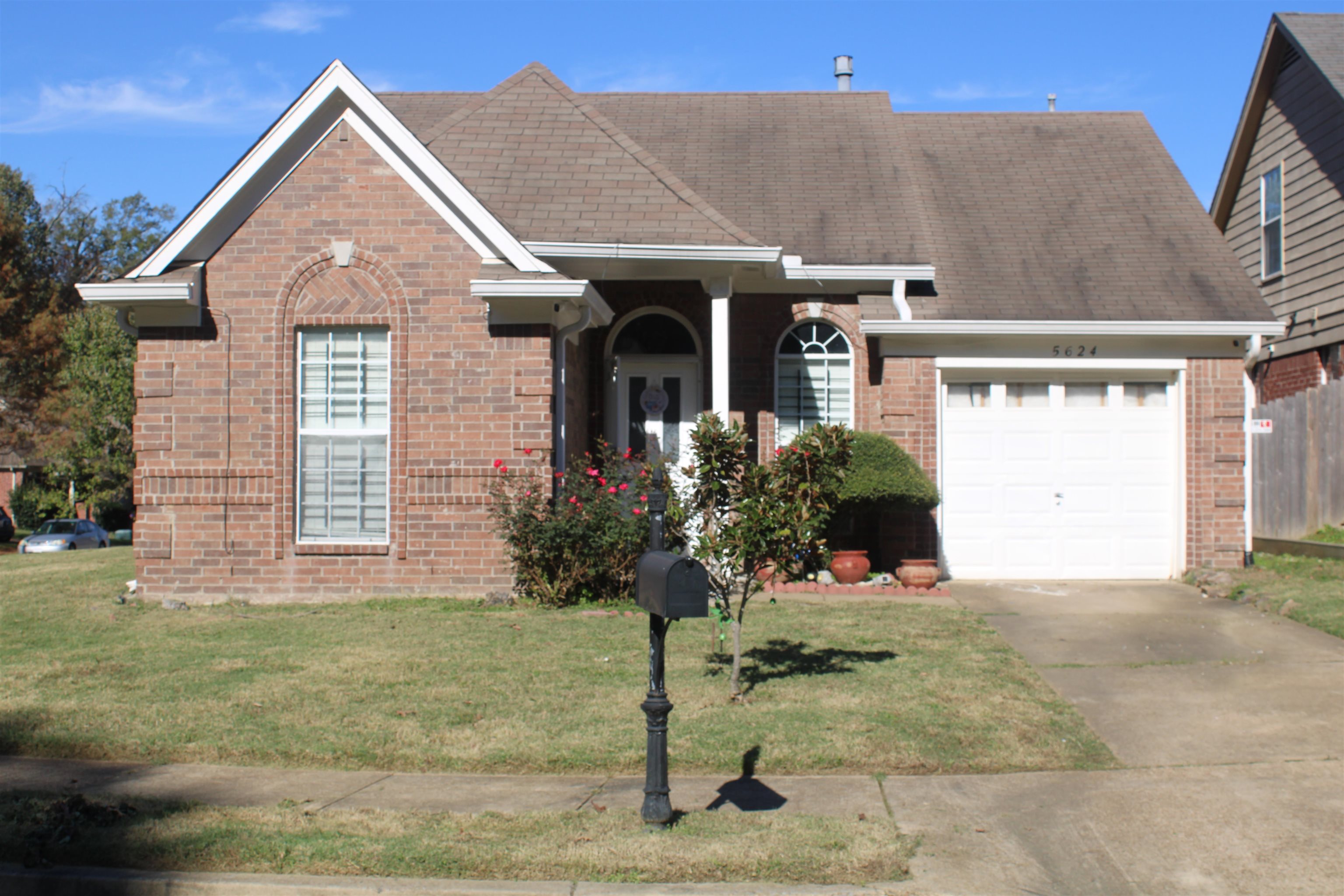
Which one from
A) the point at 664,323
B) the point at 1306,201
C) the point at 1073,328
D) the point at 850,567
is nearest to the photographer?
the point at 850,567

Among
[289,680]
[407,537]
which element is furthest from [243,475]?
[289,680]

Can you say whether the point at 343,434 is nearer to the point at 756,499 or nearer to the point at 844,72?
the point at 756,499

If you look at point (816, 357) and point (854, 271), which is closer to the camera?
point (854, 271)

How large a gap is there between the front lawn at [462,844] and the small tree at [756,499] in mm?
2160

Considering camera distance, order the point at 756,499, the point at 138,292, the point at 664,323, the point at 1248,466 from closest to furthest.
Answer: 1. the point at 756,499
2. the point at 138,292
3. the point at 1248,466
4. the point at 664,323

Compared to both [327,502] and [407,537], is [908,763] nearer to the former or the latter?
[407,537]

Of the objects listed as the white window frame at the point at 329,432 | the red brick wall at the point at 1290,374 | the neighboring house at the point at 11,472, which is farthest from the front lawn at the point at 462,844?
the neighboring house at the point at 11,472

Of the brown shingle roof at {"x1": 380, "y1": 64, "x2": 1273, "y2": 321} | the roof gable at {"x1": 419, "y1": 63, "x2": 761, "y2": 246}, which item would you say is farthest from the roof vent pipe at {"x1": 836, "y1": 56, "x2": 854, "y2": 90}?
the roof gable at {"x1": 419, "y1": 63, "x2": 761, "y2": 246}

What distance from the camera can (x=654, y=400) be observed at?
13891 millimetres

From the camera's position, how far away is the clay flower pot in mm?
12086

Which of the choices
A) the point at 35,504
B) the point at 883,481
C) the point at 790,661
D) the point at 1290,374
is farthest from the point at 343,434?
the point at 35,504

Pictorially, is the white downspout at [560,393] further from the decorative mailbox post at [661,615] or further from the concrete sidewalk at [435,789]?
the decorative mailbox post at [661,615]

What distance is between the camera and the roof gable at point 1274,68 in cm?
1686

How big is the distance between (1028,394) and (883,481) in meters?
2.83
